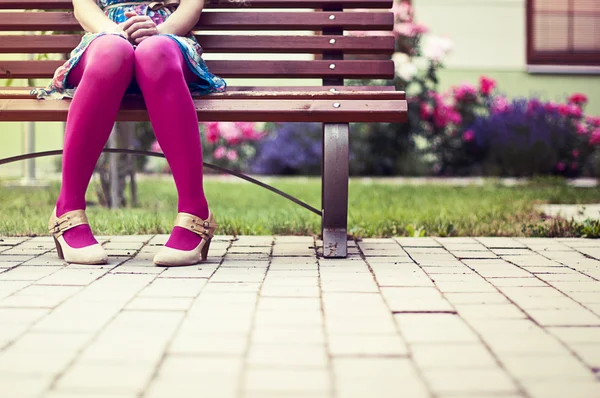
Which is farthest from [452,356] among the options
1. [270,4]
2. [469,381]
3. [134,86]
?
[270,4]

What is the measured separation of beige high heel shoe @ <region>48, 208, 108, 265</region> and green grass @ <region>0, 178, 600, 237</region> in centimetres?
80

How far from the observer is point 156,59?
8.14 ft

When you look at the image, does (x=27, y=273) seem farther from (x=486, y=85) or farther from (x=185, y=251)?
(x=486, y=85)

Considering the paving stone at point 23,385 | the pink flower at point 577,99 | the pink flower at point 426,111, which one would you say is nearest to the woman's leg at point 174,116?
the paving stone at point 23,385

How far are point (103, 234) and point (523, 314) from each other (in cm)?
198

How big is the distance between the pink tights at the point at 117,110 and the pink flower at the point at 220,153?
4800mm

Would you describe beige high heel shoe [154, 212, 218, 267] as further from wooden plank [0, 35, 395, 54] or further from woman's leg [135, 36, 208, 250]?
wooden plank [0, 35, 395, 54]

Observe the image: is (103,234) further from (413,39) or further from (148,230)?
(413,39)

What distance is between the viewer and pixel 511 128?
7191 mm

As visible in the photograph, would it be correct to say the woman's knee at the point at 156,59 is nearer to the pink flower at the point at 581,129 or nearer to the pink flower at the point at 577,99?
the pink flower at the point at 581,129

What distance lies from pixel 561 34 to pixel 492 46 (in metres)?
0.76

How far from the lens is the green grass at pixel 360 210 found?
343cm

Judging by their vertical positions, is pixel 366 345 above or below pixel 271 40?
below

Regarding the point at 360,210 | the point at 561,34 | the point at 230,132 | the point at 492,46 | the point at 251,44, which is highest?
the point at 561,34
